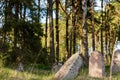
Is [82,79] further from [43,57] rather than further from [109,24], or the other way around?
[109,24]

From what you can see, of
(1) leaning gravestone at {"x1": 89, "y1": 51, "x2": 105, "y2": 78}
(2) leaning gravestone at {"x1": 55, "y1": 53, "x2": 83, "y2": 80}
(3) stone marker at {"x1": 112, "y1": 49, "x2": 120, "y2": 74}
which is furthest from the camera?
(3) stone marker at {"x1": 112, "y1": 49, "x2": 120, "y2": 74}

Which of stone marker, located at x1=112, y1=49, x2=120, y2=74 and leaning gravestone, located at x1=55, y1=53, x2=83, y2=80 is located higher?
leaning gravestone, located at x1=55, y1=53, x2=83, y2=80

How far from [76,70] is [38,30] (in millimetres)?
7506

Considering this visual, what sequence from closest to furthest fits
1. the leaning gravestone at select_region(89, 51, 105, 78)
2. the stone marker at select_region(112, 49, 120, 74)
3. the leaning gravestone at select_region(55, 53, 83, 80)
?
the leaning gravestone at select_region(55, 53, 83, 80), the leaning gravestone at select_region(89, 51, 105, 78), the stone marker at select_region(112, 49, 120, 74)

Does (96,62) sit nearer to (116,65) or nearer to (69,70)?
(116,65)

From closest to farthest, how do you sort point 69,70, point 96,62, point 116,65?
point 69,70 → point 96,62 → point 116,65

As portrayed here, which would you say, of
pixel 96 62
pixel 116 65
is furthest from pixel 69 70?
pixel 116 65

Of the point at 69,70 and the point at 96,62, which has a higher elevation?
the point at 69,70

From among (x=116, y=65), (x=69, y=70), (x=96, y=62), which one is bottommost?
(x=116, y=65)

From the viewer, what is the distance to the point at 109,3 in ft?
121

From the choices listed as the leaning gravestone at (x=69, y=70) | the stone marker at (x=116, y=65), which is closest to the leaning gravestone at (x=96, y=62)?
the leaning gravestone at (x=69, y=70)

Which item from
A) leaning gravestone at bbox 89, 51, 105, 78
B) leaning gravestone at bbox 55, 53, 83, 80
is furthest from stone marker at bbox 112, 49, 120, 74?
leaning gravestone at bbox 55, 53, 83, 80

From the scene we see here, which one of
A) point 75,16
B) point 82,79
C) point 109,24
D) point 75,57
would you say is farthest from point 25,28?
point 109,24

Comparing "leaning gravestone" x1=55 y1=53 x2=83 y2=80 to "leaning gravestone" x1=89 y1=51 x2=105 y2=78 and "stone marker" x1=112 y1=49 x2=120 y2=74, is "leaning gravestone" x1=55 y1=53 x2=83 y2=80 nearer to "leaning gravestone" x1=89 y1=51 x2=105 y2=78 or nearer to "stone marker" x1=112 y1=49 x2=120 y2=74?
"leaning gravestone" x1=89 y1=51 x2=105 y2=78
